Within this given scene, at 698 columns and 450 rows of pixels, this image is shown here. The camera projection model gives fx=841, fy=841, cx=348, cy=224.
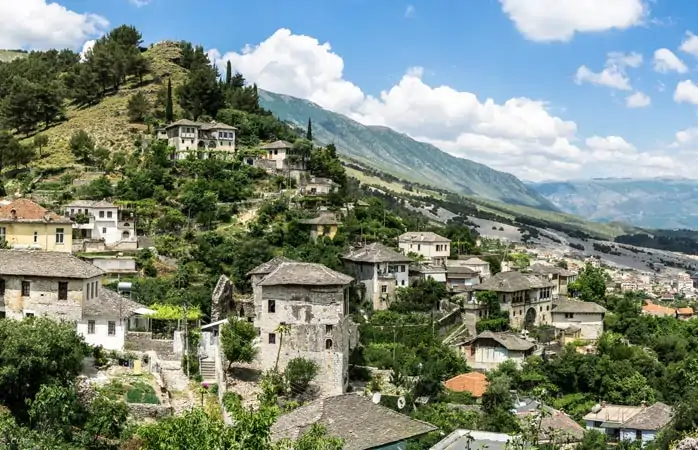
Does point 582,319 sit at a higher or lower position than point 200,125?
lower

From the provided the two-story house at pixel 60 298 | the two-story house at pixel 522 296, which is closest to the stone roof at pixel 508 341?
the two-story house at pixel 522 296

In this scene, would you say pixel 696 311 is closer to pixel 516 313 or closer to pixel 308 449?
pixel 516 313

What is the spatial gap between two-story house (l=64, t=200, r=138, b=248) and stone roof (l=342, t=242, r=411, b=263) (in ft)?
60.7

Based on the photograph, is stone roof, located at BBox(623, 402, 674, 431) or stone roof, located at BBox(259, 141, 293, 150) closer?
stone roof, located at BBox(623, 402, 674, 431)

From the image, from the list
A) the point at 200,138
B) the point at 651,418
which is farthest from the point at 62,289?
the point at 200,138

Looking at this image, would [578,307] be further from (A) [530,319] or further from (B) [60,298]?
(B) [60,298]

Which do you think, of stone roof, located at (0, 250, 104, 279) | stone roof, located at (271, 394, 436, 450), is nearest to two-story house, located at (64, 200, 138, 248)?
stone roof, located at (0, 250, 104, 279)

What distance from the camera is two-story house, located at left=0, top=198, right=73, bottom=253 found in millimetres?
58969

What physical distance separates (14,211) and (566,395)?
4073cm

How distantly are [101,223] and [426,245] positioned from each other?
29520 millimetres

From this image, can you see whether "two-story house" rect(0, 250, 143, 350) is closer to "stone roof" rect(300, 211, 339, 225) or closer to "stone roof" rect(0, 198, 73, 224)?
"stone roof" rect(0, 198, 73, 224)

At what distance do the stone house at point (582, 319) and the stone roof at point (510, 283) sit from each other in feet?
8.94

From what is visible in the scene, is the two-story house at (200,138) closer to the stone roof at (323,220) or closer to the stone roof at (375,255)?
the stone roof at (323,220)

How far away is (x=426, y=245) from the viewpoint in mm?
79312
